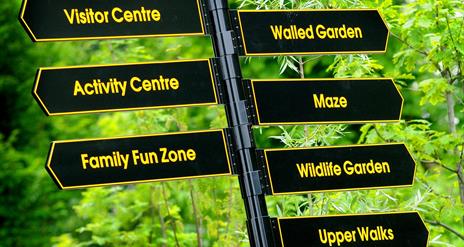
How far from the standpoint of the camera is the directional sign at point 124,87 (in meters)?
4.70

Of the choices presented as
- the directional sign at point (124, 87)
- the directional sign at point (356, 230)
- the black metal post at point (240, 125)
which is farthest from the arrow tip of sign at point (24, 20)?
the directional sign at point (356, 230)

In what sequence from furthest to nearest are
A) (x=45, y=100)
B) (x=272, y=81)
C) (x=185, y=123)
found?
1. (x=185, y=123)
2. (x=272, y=81)
3. (x=45, y=100)

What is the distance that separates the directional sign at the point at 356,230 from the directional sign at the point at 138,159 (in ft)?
1.62

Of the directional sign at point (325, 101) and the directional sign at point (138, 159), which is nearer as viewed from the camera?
the directional sign at point (138, 159)

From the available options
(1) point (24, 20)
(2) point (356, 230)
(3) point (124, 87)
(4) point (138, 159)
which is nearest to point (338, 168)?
(2) point (356, 230)

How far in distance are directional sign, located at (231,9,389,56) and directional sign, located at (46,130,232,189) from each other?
0.56 meters

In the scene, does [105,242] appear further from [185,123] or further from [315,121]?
[315,121]

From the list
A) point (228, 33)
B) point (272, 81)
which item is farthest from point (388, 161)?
point (228, 33)

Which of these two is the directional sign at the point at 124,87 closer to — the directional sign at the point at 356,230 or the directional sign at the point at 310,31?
the directional sign at the point at 310,31

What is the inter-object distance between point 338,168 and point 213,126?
135 inches

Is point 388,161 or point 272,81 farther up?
point 272,81

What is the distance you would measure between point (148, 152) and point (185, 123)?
401 cm

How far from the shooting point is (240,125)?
4852mm

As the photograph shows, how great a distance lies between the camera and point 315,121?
514 cm
